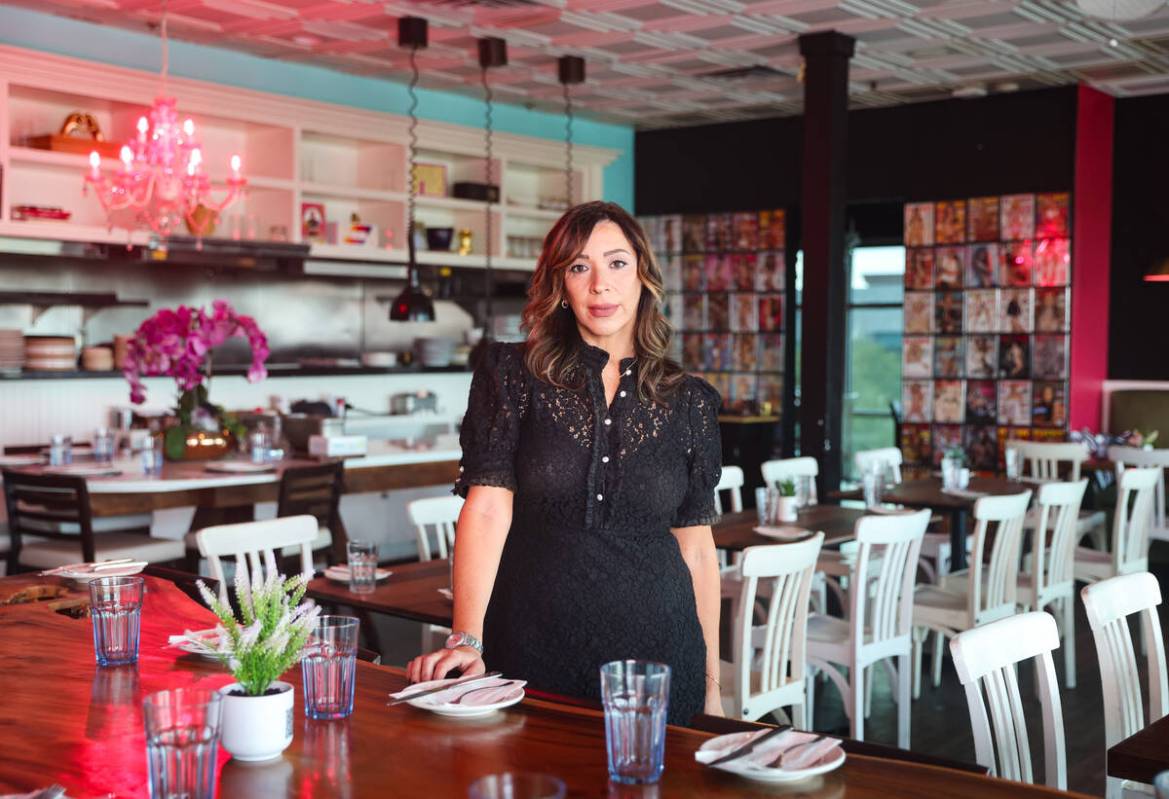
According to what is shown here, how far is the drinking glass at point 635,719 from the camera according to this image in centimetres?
164

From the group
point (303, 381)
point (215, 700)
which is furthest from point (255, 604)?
point (303, 381)

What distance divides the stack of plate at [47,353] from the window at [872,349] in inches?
290

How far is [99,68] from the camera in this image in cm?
767

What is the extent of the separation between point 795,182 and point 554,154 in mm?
2050

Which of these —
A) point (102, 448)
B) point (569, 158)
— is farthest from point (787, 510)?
point (569, 158)

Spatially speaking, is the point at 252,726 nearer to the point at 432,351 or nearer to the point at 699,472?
the point at 699,472

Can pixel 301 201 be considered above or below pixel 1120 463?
above

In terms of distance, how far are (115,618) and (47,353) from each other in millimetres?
6166

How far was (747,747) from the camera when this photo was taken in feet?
5.67

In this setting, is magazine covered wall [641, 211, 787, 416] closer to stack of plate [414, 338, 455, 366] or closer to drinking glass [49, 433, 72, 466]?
stack of plate [414, 338, 455, 366]

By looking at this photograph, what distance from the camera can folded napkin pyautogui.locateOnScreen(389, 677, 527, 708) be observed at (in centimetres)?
195

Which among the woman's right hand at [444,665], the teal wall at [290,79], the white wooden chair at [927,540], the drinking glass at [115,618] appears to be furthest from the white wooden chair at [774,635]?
the teal wall at [290,79]

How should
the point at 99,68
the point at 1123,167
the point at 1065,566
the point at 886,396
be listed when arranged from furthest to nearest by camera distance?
the point at 886,396 → the point at 1123,167 → the point at 99,68 → the point at 1065,566

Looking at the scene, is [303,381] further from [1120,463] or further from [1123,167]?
[1123,167]
